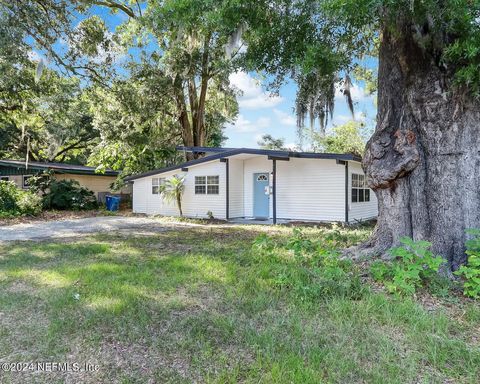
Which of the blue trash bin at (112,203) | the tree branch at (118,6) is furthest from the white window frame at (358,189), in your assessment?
the blue trash bin at (112,203)

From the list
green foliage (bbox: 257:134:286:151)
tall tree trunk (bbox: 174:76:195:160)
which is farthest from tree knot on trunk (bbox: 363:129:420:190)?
green foliage (bbox: 257:134:286:151)

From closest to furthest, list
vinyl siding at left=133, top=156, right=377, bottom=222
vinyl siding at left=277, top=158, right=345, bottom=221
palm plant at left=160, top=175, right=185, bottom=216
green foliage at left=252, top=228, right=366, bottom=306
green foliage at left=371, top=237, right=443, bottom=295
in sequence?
green foliage at left=371, top=237, right=443, bottom=295 → green foliage at left=252, top=228, right=366, bottom=306 → vinyl siding at left=277, top=158, right=345, bottom=221 → vinyl siding at left=133, top=156, right=377, bottom=222 → palm plant at left=160, top=175, right=185, bottom=216

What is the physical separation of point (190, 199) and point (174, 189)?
870 millimetres

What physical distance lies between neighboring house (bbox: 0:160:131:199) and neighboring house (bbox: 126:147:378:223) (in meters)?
5.64

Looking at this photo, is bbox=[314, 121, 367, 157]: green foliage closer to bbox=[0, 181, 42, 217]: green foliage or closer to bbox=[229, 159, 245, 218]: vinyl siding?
bbox=[229, 159, 245, 218]: vinyl siding

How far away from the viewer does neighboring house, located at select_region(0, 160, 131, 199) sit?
17.4 meters

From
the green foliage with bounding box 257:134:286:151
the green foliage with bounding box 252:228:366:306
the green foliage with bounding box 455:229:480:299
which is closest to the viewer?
the green foliage with bounding box 455:229:480:299

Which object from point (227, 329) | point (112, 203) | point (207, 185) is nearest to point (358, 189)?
point (207, 185)

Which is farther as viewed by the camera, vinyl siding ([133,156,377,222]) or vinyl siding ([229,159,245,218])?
vinyl siding ([229,159,245,218])

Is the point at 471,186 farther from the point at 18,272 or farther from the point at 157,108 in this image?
the point at 157,108

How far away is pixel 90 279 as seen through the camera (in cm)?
451

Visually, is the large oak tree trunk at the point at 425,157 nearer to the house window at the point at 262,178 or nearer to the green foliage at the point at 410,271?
the green foliage at the point at 410,271

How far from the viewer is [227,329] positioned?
9.89 feet

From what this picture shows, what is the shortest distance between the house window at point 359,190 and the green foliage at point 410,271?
27.4 feet
